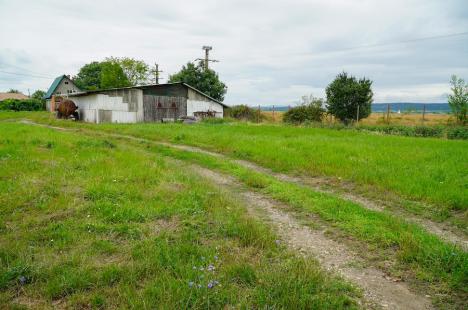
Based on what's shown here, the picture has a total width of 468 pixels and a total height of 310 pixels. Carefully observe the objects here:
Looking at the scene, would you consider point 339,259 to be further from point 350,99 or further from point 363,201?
point 350,99

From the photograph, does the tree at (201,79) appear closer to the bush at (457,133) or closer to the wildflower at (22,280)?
the bush at (457,133)

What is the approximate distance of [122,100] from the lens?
30.4 m

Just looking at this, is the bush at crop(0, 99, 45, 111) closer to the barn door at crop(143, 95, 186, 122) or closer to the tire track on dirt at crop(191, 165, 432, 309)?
the barn door at crop(143, 95, 186, 122)

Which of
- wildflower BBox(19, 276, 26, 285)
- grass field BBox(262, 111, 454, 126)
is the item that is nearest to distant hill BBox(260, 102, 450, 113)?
grass field BBox(262, 111, 454, 126)

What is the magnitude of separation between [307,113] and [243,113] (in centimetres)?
727

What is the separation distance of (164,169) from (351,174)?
4976 mm

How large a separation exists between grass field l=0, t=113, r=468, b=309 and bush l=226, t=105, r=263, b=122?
2771 centimetres

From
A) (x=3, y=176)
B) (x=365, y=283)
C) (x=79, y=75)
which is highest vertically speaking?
(x=79, y=75)

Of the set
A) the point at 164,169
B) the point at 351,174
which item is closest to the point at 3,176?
the point at 164,169

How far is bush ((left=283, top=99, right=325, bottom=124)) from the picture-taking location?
110 ft

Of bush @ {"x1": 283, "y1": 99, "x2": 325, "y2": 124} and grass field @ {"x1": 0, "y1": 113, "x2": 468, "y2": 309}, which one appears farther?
bush @ {"x1": 283, "y1": 99, "x2": 325, "y2": 124}

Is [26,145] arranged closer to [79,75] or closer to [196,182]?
[196,182]

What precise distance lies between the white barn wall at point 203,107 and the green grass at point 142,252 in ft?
88.6

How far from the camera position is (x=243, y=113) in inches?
1459
